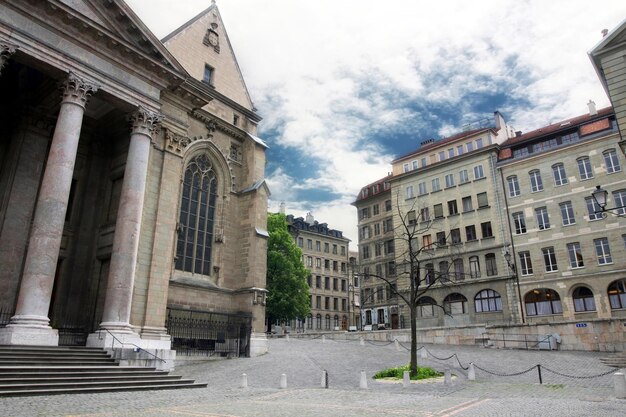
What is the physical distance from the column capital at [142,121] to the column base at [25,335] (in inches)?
360

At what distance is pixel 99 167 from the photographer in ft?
75.3

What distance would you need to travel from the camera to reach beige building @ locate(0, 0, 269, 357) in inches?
650

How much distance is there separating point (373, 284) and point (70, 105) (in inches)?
1911

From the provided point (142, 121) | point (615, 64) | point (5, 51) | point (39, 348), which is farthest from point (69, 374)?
point (615, 64)

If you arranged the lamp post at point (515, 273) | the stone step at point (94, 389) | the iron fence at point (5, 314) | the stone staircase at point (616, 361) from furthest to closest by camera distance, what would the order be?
1. the lamp post at point (515, 273)
2. the stone staircase at point (616, 361)
3. the iron fence at point (5, 314)
4. the stone step at point (94, 389)

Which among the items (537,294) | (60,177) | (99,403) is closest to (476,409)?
(99,403)

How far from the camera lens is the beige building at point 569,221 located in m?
36.2

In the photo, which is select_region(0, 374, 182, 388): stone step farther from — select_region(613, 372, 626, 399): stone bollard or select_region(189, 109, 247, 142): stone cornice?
select_region(189, 109, 247, 142): stone cornice

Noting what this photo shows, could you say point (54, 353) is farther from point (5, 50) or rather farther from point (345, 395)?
point (5, 50)

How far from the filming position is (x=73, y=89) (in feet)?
57.5

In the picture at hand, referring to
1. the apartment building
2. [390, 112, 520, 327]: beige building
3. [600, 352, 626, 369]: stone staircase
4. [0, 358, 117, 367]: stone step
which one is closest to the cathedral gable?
[0, 358, 117, 367]: stone step

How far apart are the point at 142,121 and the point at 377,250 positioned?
A: 44.2m

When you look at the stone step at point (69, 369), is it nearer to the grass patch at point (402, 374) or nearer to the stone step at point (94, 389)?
the stone step at point (94, 389)

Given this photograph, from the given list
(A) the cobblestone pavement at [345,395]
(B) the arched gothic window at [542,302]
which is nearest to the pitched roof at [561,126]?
(B) the arched gothic window at [542,302]
